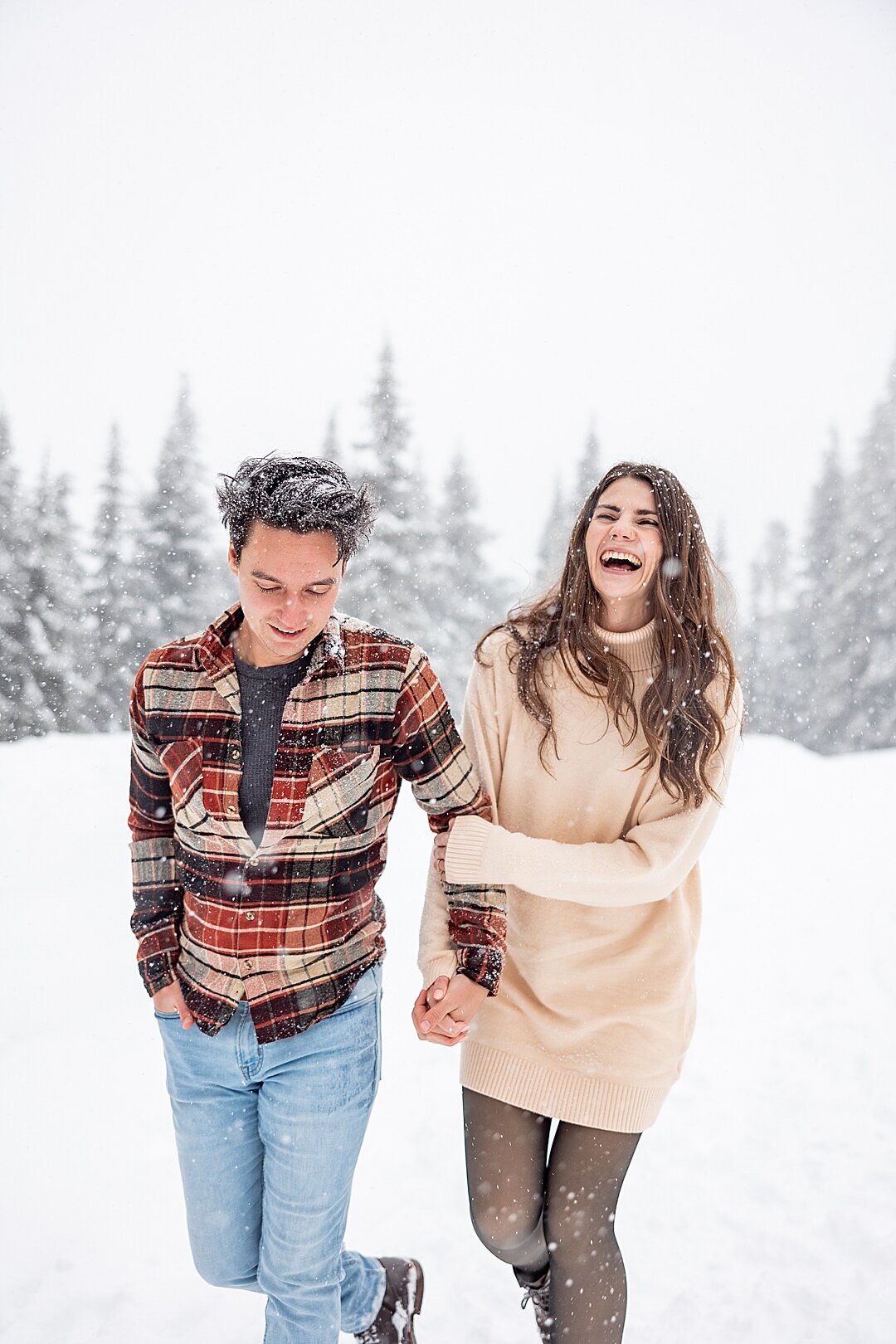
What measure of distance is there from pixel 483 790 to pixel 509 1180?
1.26 metres

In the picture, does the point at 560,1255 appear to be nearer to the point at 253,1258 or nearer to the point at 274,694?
the point at 253,1258

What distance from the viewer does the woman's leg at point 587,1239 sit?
8.25 ft

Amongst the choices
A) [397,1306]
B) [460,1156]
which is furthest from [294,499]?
[460,1156]

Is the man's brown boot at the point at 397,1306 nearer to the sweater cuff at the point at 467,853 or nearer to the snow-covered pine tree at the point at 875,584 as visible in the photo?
the sweater cuff at the point at 467,853

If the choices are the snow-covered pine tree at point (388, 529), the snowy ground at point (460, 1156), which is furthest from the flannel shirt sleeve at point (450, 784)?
the snow-covered pine tree at point (388, 529)

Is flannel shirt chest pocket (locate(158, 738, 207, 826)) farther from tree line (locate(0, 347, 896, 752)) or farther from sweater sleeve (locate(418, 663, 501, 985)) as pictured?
tree line (locate(0, 347, 896, 752))

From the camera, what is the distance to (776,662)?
31828mm

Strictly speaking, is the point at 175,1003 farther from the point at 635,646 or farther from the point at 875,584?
the point at 875,584

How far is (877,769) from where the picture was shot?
1410 cm

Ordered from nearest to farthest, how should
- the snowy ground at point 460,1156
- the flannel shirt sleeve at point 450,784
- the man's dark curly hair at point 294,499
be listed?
the man's dark curly hair at point 294,499 < the flannel shirt sleeve at point 450,784 < the snowy ground at point 460,1156

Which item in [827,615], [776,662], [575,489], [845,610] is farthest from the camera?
[776,662]

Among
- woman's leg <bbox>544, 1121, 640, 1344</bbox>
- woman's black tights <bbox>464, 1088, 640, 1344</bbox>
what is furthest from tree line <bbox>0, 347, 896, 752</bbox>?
woman's leg <bbox>544, 1121, 640, 1344</bbox>

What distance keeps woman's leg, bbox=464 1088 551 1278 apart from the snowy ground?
84 centimetres

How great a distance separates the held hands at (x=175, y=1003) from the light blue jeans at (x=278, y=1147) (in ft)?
0.13
